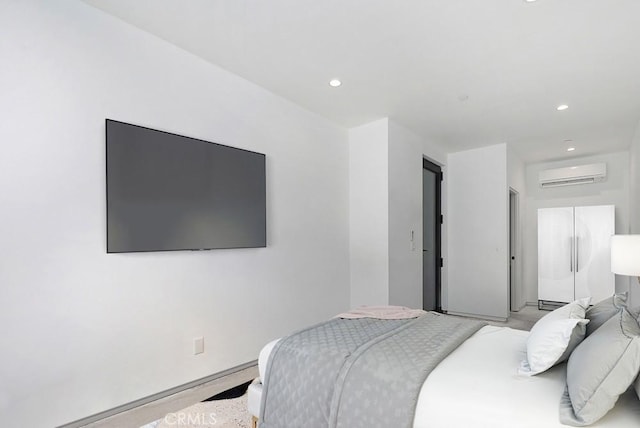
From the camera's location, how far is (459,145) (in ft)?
17.1

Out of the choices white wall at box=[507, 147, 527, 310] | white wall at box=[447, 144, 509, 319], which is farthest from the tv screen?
white wall at box=[507, 147, 527, 310]

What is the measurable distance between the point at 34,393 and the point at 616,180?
750cm

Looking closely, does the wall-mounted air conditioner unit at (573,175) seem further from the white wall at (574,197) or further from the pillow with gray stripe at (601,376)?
the pillow with gray stripe at (601,376)

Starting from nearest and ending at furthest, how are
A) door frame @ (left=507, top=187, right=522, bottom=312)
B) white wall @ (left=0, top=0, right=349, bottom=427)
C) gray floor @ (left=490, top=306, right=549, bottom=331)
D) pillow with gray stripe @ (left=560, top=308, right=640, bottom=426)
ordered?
pillow with gray stripe @ (left=560, top=308, right=640, bottom=426) → white wall @ (left=0, top=0, right=349, bottom=427) → gray floor @ (left=490, top=306, right=549, bottom=331) → door frame @ (left=507, top=187, right=522, bottom=312)

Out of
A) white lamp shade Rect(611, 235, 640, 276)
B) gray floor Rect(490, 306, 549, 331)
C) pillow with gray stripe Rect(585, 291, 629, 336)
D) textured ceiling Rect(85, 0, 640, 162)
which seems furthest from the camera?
gray floor Rect(490, 306, 549, 331)

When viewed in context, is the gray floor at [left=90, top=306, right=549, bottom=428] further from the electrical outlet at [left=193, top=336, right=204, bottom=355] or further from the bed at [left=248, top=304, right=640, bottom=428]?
the bed at [left=248, top=304, right=640, bottom=428]

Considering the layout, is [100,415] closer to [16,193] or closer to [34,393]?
[34,393]

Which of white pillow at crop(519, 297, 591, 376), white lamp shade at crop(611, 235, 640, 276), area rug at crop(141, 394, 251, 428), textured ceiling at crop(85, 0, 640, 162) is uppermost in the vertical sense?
textured ceiling at crop(85, 0, 640, 162)

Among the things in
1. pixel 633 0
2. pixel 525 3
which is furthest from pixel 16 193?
pixel 633 0

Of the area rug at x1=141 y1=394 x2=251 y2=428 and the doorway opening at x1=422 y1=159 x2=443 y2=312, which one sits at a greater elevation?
the doorway opening at x1=422 y1=159 x2=443 y2=312

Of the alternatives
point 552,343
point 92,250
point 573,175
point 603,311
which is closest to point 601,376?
point 552,343

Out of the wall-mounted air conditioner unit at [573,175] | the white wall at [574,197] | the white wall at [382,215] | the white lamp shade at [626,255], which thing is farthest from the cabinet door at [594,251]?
the white lamp shade at [626,255]

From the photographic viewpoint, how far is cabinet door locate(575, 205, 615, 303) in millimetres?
5293

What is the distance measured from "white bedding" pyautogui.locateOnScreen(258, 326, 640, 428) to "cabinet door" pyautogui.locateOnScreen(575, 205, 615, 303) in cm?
485
